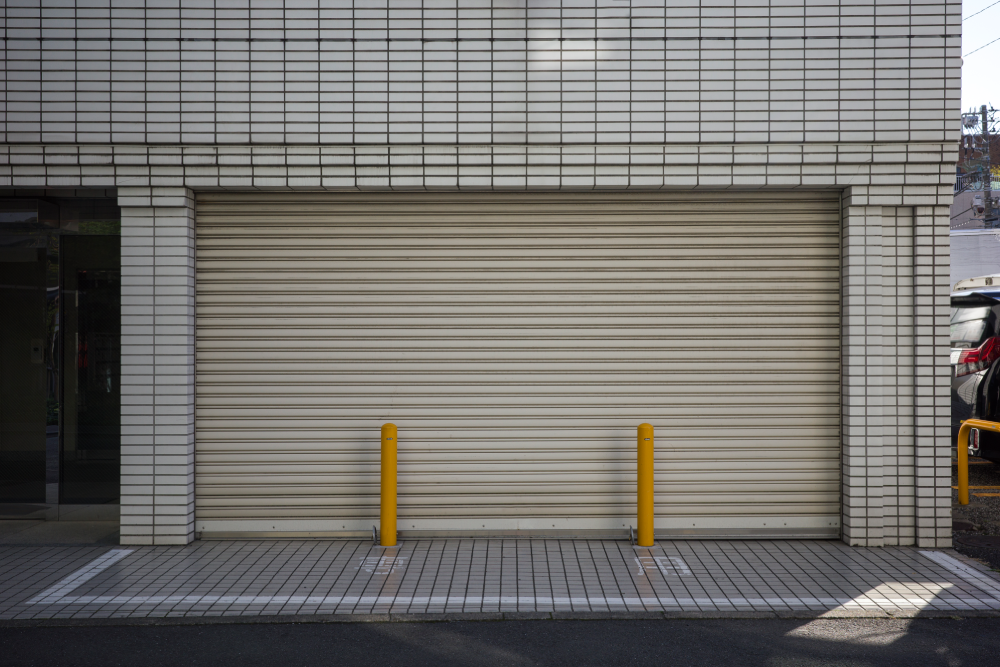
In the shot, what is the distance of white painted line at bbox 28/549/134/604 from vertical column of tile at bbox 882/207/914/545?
22.7ft

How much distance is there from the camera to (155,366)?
6.88 meters

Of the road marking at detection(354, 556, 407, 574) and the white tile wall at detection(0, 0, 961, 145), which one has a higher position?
the white tile wall at detection(0, 0, 961, 145)

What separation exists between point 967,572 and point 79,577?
282 inches

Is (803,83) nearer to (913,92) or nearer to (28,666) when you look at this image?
(913,92)

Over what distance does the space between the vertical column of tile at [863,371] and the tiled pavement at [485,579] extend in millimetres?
430

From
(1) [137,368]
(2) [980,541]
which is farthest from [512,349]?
(2) [980,541]

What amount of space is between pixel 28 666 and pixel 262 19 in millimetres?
5411

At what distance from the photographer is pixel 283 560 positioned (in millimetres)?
6363

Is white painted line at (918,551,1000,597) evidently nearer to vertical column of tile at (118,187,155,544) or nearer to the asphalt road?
the asphalt road

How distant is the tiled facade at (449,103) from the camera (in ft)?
22.4

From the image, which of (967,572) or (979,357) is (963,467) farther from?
(979,357)

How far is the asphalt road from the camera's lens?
4.46 m

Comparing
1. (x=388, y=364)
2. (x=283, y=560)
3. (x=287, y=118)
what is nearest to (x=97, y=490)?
(x=283, y=560)

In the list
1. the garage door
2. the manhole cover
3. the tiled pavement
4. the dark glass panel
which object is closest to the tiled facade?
the garage door
